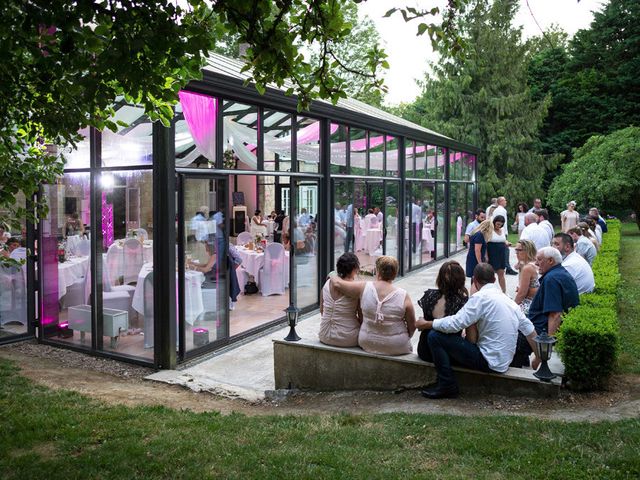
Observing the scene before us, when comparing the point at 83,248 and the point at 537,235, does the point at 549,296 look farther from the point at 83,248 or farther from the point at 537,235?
the point at 83,248

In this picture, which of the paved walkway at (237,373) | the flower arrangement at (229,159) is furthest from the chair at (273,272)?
the flower arrangement at (229,159)

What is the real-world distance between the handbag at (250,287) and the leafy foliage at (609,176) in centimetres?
1768

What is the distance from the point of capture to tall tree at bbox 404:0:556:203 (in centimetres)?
3325

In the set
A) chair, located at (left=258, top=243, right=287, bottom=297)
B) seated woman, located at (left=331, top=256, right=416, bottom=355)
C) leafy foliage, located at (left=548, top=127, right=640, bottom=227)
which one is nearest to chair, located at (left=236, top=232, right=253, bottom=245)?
chair, located at (left=258, top=243, right=287, bottom=297)

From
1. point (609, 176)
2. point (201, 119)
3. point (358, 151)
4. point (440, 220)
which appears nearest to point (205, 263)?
point (201, 119)

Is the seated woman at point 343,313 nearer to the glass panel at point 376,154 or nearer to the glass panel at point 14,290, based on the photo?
the glass panel at point 14,290

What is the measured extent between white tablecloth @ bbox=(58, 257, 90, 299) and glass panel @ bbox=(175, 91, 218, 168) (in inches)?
75.1

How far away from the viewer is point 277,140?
9352 mm

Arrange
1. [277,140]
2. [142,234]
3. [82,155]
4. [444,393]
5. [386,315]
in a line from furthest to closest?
[277,140] < [82,155] < [142,234] < [386,315] < [444,393]

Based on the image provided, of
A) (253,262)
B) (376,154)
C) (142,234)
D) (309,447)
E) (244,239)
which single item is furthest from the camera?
(244,239)

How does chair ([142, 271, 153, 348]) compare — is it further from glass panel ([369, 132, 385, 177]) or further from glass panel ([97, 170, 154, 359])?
glass panel ([369, 132, 385, 177])

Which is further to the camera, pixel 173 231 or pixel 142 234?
pixel 142 234

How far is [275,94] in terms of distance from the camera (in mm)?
8859

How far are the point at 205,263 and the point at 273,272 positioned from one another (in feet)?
12.0
